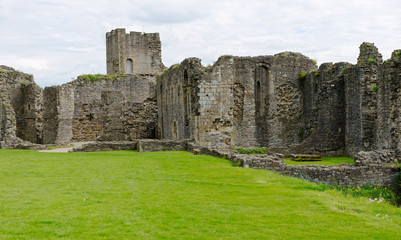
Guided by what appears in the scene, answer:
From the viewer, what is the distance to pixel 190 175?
523 inches

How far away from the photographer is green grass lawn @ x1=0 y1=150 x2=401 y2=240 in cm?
725

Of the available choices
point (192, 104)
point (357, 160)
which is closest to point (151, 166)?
point (357, 160)

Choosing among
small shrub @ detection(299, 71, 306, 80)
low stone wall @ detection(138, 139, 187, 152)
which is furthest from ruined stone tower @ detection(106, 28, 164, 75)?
low stone wall @ detection(138, 139, 187, 152)

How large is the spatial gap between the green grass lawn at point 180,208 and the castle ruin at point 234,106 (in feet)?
23.8

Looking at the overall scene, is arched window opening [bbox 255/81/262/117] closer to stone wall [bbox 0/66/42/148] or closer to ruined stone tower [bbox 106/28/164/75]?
stone wall [bbox 0/66/42/148]

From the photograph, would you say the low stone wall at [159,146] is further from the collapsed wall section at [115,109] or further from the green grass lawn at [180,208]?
the collapsed wall section at [115,109]

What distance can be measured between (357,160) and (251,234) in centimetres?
899

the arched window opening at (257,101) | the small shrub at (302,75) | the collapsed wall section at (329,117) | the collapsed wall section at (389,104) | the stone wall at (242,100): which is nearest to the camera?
the collapsed wall section at (389,104)

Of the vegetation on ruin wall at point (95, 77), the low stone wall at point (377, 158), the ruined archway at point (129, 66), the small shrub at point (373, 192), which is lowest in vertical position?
the small shrub at point (373, 192)

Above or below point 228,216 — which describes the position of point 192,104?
above

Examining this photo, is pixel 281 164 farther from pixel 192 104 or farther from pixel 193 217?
pixel 192 104

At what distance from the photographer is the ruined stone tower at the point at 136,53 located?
48344 millimetres

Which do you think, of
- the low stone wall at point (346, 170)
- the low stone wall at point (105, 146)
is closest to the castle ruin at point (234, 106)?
the low stone wall at point (346, 170)

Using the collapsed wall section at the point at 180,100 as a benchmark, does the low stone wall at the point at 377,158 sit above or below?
below
